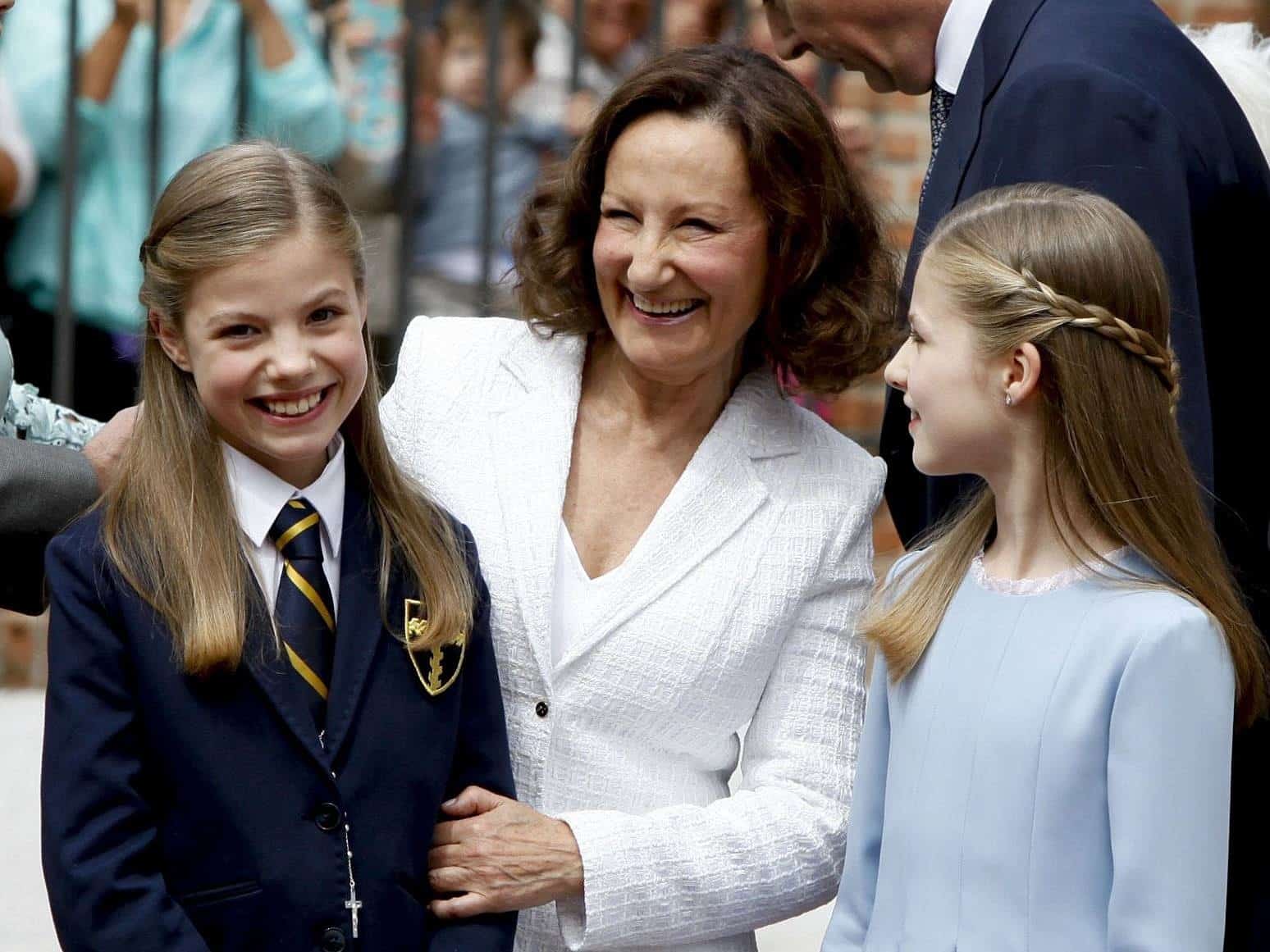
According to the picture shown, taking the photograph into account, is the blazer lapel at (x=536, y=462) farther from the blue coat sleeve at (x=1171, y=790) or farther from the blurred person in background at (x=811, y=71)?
the blurred person in background at (x=811, y=71)

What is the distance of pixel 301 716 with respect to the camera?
2367mm

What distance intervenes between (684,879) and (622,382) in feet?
2.45

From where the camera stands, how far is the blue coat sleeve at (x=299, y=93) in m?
5.21

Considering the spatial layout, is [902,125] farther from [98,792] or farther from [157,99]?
[98,792]

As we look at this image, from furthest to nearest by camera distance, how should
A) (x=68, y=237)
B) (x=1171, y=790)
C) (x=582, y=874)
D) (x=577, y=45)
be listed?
(x=577, y=45) → (x=68, y=237) → (x=582, y=874) → (x=1171, y=790)

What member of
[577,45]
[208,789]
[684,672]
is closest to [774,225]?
[684,672]

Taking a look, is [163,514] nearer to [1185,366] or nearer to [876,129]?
[1185,366]

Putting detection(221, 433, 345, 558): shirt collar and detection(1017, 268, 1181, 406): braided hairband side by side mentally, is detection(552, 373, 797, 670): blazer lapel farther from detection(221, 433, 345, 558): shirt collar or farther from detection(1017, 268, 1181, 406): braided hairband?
detection(1017, 268, 1181, 406): braided hairband

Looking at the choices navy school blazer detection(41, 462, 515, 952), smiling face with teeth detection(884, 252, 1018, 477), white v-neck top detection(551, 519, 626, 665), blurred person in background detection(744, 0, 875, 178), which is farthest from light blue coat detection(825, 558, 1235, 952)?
blurred person in background detection(744, 0, 875, 178)

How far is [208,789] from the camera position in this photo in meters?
2.33

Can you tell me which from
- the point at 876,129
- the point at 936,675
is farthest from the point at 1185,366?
the point at 876,129

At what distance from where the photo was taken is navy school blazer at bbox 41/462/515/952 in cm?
229

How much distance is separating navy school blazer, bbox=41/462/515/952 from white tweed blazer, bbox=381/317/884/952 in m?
0.30

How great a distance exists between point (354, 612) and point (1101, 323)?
938mm
